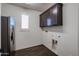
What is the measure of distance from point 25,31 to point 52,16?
0.43m

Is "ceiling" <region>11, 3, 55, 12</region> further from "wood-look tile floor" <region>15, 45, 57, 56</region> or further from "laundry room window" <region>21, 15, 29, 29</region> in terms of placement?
"wood-look tile floor" <region>15, 45, 57, 56</region>

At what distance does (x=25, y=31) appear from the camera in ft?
4.10

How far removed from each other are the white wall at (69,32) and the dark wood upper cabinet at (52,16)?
64mm

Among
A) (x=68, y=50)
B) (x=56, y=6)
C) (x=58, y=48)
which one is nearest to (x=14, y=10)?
(x=56, y=6)

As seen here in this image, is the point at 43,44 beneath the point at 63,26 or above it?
beneath

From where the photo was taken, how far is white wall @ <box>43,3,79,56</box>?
1.13 meters

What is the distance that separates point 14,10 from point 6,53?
0.59 metres

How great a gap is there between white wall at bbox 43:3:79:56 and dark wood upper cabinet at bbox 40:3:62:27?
6 cm

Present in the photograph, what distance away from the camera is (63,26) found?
3.83 ft

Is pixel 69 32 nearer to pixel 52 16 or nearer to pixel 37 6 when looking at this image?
pixel 52 16

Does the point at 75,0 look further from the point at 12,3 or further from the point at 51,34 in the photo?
the point at 12,3

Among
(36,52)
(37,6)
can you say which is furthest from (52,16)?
(36,52)

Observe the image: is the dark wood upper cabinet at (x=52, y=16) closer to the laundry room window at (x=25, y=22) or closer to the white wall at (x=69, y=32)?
the white wall at (x=69, y=32)

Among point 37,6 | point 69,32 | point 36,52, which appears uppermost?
point 37,6
